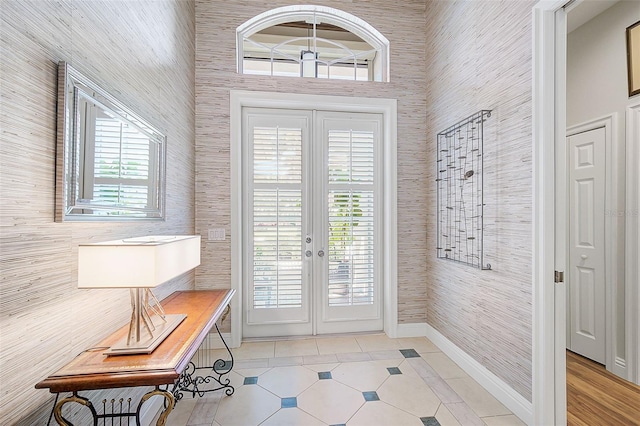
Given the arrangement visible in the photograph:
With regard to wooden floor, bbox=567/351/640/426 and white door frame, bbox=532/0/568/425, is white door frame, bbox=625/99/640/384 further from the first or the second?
white door frame, bbox=532/0/568/425

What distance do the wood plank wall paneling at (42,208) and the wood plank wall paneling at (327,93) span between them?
4.12ft

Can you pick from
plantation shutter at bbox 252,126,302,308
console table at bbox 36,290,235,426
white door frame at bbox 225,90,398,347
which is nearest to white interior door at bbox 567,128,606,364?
white door frame at bbox 225,90,398,347

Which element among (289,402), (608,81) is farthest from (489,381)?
(608,81)

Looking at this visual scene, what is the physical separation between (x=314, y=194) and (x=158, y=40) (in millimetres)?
1821

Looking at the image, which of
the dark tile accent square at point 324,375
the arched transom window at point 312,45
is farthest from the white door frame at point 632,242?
the dark tile accent square at point 324,375

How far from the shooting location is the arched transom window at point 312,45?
312cm

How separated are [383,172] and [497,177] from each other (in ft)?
4.17

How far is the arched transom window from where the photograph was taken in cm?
312

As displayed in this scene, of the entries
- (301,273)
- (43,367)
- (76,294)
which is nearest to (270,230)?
(301,273)

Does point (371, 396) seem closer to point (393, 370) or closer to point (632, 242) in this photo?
point (393, 370)

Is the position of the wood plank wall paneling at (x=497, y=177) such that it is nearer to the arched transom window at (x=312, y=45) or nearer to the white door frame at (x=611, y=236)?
the arched transom window at (x=312, y=45)

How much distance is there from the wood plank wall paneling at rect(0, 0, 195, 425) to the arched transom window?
159 cm

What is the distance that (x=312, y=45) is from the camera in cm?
320

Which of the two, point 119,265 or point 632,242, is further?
point 632,242
